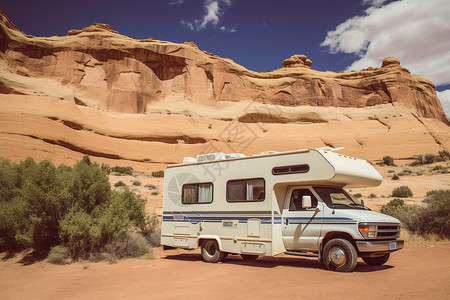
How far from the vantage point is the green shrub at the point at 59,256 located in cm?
972

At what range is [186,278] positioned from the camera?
760cm

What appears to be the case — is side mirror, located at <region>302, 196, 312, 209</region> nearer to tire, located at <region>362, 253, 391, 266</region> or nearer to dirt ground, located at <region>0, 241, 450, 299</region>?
dirt ground, located at <region>0, 241, 450, 299</region>

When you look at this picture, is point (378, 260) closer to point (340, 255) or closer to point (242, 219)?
point (340, 255)

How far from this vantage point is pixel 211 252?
10.1 metres

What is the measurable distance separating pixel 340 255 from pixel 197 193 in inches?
181

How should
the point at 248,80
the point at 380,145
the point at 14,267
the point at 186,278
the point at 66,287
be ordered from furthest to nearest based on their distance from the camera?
the point at 248,80 → the point at 380,145 → the point at 14,267 → the point at 186,278 → the point at 66,287

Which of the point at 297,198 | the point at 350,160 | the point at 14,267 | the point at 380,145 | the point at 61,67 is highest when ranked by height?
the point at 61,67

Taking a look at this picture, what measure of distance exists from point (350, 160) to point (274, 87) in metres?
59.5

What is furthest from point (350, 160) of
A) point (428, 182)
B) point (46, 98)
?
point (46, 98)

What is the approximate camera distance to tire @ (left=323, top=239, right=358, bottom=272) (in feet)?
24.5

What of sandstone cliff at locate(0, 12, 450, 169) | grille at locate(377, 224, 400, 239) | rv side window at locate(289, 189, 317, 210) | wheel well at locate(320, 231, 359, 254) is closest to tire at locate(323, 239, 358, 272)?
wheel well at locate(320, 231, 359, 254)

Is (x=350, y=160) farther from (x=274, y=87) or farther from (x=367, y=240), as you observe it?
(x=274, y=87)

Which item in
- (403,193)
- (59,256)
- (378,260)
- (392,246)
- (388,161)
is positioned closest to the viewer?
(392,246)

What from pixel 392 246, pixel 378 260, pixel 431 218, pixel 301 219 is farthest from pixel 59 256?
pixel 431 218
